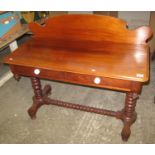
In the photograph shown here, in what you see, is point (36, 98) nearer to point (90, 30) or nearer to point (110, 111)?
point (110, 111)

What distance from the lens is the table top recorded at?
1245 millimetres

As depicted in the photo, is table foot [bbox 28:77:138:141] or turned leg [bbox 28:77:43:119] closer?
table foot [bbox 28:77:138:141]

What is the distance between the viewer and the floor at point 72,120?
5.48ft

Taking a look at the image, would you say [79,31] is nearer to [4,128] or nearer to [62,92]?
[62,92]

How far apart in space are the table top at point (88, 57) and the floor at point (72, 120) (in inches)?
27.2

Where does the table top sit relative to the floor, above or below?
above

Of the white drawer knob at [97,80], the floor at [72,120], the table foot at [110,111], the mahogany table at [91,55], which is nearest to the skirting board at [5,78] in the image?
the floor at [72,120]

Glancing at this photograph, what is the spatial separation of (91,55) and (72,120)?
2.43 feet

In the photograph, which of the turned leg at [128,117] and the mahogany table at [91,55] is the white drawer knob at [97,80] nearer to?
the mahogany table at [91,55]

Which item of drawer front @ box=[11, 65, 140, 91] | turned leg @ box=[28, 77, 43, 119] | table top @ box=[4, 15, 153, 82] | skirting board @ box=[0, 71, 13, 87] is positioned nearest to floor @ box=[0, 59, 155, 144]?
turned leg @ box=[28, 77, 43, 119]

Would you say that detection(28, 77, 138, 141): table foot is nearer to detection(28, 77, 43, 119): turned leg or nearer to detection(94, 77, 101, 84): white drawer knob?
detection(28, 77, 43, 119): turned leg

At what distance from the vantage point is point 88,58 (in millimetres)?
1394

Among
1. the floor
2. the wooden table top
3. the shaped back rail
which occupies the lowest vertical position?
the floor
